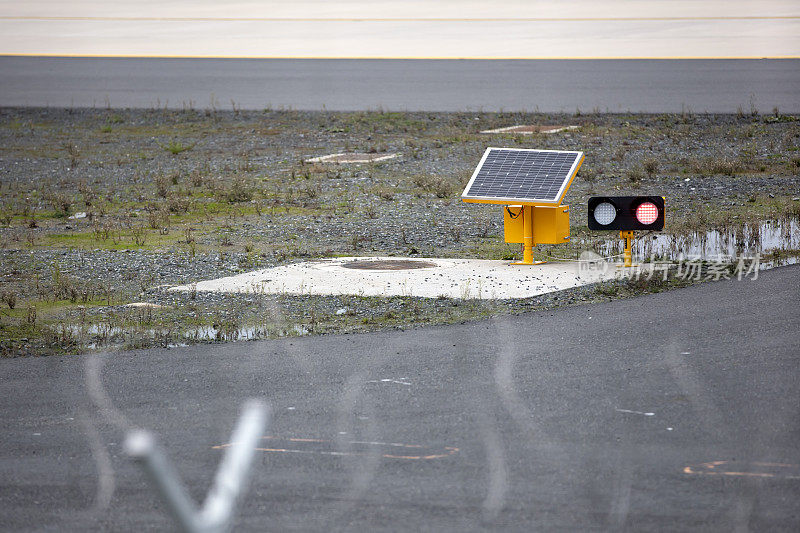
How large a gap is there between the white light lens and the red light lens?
11.1 inches

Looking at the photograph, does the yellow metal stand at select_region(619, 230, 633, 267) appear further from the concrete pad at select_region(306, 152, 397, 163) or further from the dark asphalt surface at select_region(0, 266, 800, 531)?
the concrete pad at select_region(306, 152, 397, 163)

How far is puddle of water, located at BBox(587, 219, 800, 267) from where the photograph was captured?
45.1ft

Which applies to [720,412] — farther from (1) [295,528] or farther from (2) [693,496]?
(1) [295,528]

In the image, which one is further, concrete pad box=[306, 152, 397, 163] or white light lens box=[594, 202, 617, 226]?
concrete pad box=[306, 152, 397, 163]

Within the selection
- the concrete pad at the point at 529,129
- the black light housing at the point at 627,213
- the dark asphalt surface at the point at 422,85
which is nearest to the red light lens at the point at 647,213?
the black light housing at the point at 627,213

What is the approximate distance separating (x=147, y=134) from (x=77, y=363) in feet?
85.8

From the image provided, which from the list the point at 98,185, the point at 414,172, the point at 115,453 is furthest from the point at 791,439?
the point at 98,185

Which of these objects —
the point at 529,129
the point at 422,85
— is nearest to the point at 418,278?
the point at 529,129

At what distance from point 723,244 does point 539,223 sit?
301 cm

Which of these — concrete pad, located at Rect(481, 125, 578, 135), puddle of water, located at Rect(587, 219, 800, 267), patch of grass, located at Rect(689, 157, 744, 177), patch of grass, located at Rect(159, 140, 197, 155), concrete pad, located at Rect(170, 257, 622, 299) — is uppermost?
concrete pad, located at Rect(481, 125, 578, 135)

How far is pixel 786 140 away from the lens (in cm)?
2583

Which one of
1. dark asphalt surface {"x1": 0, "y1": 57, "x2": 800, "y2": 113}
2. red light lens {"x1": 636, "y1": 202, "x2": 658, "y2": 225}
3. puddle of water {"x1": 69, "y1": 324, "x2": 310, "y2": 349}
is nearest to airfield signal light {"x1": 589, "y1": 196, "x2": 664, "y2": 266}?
red light lens {"x1": 636, "y1": 202, "x2": 658, "y2": 225}

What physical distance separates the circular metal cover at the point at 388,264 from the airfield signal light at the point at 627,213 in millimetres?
2412

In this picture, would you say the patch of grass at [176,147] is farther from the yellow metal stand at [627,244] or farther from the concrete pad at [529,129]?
the yellow metal stand at [627,244]
